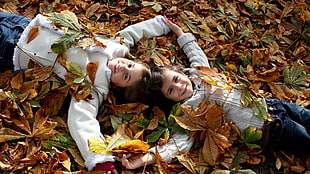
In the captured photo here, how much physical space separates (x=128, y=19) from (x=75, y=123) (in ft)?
3.37

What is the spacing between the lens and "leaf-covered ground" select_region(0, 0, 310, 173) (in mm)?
1842

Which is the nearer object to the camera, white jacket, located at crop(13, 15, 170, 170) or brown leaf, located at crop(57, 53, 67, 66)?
white jacket, located at crop(13, 15, 170, 170)

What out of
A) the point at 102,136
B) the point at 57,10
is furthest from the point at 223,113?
the point at 57,10

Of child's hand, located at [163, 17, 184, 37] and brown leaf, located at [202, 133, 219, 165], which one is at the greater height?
child's hand, located at [163, 17, 184, 37]

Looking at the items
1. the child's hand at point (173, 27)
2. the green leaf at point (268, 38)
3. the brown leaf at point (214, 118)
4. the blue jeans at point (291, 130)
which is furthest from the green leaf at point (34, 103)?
the green leaf at point (268, 38)

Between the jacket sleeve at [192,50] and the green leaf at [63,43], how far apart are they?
78 cm

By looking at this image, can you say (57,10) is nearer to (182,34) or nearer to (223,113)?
(182,34)

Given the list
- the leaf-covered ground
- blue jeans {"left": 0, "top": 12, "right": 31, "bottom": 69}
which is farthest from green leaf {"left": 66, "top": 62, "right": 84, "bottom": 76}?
blue jeans {"left": 0, "top": 12, "right": 31, "bottom": 69}

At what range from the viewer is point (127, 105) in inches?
82.1

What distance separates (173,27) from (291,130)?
42.7 inches

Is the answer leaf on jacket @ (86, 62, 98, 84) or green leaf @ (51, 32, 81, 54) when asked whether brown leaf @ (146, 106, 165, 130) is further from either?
green leaf @ (51, 32, 81, 54)

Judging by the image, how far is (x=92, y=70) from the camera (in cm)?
206

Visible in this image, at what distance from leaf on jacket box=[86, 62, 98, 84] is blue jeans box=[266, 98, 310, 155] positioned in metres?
1.08

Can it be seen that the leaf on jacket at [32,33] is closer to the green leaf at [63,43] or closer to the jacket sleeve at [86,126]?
the green leaf at [63,43]
